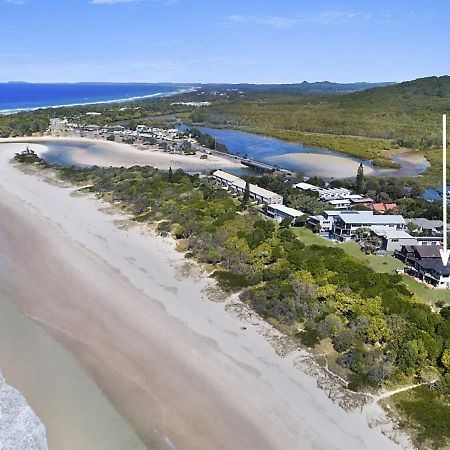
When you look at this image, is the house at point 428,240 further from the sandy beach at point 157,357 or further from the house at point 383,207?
the sandy beach at point 157,357

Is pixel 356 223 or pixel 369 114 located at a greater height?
pixel 369 114

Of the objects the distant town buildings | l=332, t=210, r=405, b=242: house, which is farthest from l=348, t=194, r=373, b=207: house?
l=332, t=210, r=405, b=242: house

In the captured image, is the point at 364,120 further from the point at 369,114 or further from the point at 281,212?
the point at 281,212

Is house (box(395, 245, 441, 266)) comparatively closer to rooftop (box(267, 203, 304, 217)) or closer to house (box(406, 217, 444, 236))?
house (box(406, 217, 444, 236))

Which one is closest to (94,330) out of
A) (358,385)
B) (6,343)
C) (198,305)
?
(6,343)

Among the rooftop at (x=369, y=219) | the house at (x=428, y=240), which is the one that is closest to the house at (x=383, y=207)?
the rooftop at (x=369, y=219)

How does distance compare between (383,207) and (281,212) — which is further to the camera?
(383,207)

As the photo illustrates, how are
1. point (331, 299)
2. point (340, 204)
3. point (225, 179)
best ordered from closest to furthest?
point (331, 299)
point (340, 204)
point (225, 179)

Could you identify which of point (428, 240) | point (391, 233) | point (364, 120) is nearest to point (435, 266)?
point (391, 233)
